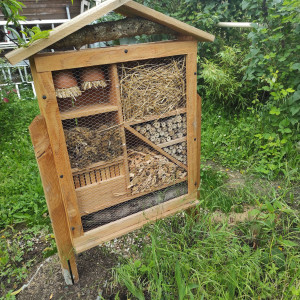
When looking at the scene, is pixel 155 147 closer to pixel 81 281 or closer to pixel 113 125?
pixel 113 125

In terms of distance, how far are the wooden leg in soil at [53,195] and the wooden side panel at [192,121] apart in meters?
1.15

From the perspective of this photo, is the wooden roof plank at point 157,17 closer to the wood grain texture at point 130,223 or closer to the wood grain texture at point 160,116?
the wood grain texture at point 160,116

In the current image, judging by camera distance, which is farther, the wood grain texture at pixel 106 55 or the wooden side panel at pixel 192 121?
the wooden side panel at pixel 192 121

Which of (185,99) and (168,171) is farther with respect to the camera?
(168,171)

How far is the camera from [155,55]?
211 cm

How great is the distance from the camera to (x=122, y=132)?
7.14ft

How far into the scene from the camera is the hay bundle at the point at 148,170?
2.38 m

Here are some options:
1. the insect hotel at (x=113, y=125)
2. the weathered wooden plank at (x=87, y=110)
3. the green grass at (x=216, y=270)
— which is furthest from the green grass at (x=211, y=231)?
the weathered wooden plank at (x=87, y=110)

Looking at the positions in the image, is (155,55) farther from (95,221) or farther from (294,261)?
(294,261)

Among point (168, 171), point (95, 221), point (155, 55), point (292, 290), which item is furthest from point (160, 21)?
point (292, 290)

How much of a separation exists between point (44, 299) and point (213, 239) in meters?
1.49

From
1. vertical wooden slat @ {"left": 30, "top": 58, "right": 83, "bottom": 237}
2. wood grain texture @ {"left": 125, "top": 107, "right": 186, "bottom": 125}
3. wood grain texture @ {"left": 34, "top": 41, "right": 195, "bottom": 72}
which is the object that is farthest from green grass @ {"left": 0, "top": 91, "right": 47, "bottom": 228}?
wood grain texture @ {"left": 34, "top": 41, "right": 195, "bottom": 72}

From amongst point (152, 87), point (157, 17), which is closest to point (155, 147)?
Answer: point (152, 87)

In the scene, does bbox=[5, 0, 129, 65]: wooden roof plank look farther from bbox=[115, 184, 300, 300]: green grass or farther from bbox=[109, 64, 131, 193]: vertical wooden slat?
bbox=[115, 184, 300, 300]: green grass
